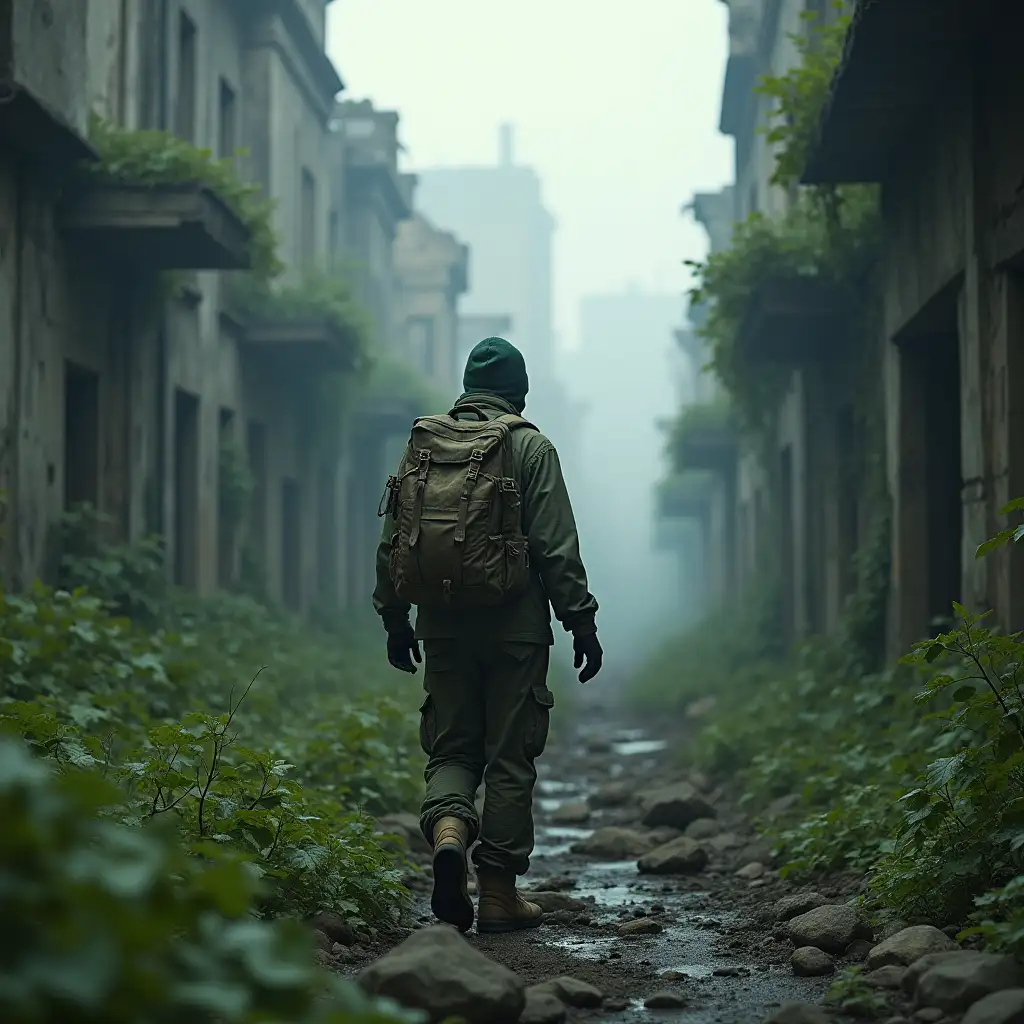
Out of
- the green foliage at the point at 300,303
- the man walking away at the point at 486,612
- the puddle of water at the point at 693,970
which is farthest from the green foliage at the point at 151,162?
the puddle of water at the point at 693,970

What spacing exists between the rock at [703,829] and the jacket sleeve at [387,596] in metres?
3.01

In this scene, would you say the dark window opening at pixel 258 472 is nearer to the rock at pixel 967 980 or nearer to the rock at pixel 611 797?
the rock at pixel 611 797

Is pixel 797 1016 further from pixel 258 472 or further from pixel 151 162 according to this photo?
Result: pixel 258 472

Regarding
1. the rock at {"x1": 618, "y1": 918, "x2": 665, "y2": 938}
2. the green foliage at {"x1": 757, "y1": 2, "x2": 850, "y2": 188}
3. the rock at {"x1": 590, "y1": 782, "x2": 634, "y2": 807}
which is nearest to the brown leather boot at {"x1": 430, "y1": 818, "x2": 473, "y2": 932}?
the rock at {"x1": 618, "y1": 918, "x2": 665, "y2": 938}

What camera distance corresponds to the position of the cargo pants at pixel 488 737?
518 cm

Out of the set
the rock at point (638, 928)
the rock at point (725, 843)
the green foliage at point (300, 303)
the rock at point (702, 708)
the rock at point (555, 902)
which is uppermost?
the green foliage at point (300, 303)

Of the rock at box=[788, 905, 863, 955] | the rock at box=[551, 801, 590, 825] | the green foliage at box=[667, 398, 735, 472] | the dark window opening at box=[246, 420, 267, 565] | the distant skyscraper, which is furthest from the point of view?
the distant skyscraper

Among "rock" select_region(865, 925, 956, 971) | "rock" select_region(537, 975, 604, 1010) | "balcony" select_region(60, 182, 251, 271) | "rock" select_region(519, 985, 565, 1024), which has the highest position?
"balcony" select_region(60, 182, 251, 271)

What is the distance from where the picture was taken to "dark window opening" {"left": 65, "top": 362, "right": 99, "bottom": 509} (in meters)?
11.5

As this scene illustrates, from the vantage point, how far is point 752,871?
6574mm

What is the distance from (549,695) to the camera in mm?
5324

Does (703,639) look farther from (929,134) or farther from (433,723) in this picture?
(433,723)

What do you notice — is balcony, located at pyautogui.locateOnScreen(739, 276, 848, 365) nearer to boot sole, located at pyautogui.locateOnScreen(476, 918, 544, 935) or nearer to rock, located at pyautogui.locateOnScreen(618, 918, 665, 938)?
rock, located at pyautogui.locateOnScreen(618, 918, 665, 938)

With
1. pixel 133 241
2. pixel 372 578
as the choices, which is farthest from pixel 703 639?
pixel 133 241
